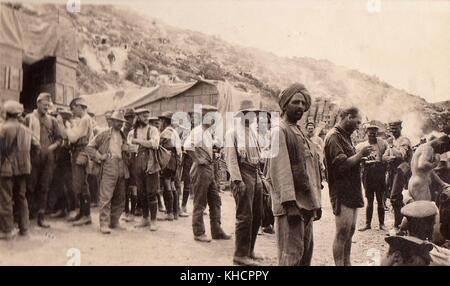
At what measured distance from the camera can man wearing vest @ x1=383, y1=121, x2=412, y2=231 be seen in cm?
616

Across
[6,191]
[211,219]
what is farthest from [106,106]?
[211,219]

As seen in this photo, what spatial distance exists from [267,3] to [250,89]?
1.07 meters

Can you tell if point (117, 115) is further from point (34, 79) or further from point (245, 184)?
point (245, 184)

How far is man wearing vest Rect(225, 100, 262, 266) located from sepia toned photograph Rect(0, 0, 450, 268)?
0.6 inches

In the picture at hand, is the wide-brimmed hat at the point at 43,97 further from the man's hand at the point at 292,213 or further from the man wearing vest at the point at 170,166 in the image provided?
the man's hand at the point at 292,213

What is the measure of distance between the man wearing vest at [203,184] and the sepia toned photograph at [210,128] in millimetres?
16

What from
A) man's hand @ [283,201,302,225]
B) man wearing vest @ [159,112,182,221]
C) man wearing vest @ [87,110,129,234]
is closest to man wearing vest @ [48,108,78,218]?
man wearing vest @ [87,110,129,234]

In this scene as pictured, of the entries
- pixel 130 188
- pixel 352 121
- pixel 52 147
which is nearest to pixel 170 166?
pixel 130 188

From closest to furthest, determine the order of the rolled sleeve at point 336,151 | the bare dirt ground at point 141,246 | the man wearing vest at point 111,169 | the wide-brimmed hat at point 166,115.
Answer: the rolled sleeve at point 336,151, the bare dirt ground at point 141,246, the man wearing vest at point 111,169, the wide-brimmed hat at point 166,115

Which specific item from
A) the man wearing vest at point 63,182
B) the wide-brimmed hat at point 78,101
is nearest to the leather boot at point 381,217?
the man wearing vest at point 63,182

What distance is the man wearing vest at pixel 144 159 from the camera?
5.74 m

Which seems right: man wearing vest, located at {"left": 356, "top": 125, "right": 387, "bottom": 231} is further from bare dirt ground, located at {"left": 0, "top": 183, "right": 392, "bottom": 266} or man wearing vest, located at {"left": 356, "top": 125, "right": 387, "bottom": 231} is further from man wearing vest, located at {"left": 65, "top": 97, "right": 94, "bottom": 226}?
man wearing vest, located at {"left": 65, "top": 97, "right": 94, "bottom": 226}
